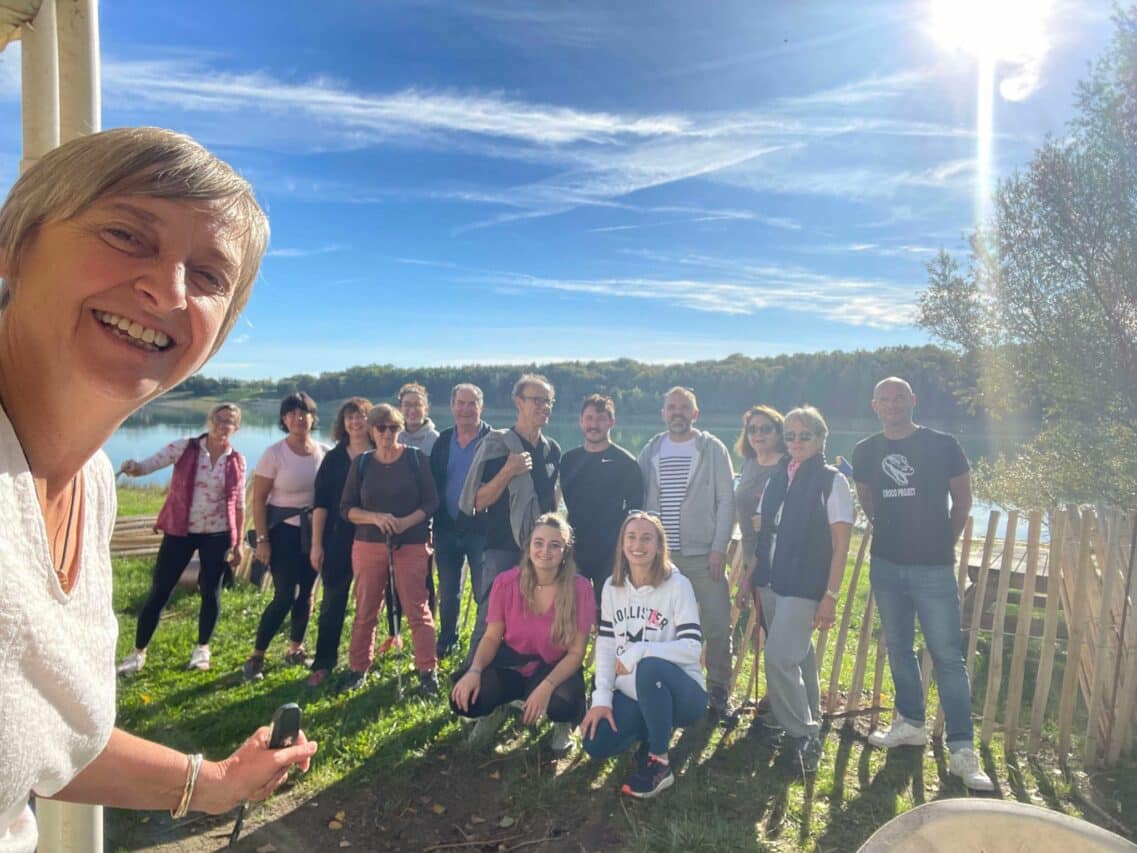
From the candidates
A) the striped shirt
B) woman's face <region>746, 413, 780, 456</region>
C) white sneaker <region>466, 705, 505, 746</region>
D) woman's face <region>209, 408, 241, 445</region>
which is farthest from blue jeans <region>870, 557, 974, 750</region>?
woman's face <region>209, 408, 241, 445</region>

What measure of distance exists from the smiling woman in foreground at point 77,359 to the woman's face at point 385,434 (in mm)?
3763

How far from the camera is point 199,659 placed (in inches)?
201

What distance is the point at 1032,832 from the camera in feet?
4.17

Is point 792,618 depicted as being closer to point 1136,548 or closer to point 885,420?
point 885,420

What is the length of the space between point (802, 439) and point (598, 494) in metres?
1.40

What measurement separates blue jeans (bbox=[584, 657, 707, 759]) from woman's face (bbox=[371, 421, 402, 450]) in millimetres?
2261

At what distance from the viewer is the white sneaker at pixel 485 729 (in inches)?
159

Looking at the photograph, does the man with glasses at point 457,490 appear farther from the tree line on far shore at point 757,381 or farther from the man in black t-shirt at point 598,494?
the tree line on far shore at point 757,381

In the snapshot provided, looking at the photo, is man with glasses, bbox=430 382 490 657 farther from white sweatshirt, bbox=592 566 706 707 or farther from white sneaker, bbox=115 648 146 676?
white sneaker, bbox=115 648 146 676

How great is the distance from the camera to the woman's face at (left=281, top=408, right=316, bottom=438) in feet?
17.0

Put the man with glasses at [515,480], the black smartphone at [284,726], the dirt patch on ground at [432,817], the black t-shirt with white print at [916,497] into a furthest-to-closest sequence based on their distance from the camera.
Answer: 1. the man with glasses at [515,480]
2. the black t-shirt with white print at [916,497]
3. the dirt patch on ground at [432,817]
4. the black smartphone at [284,726]

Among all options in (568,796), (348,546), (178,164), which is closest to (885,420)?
(568,796)

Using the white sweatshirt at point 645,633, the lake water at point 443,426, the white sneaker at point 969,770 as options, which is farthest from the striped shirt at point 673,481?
the white sneaker at point 969,770

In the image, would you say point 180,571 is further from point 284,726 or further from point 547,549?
point 284,726
